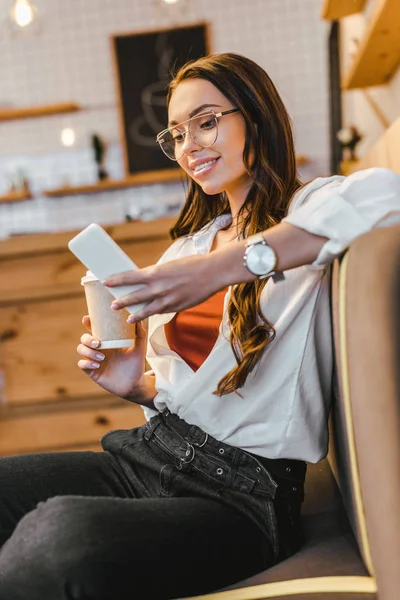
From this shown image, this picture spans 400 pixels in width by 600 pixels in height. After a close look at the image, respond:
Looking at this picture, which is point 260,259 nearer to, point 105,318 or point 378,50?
point 105,318

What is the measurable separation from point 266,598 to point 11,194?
11.7ft

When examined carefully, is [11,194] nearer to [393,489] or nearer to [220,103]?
[220,103]

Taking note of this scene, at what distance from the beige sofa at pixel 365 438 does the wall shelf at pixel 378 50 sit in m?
1.12

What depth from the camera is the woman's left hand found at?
98cm

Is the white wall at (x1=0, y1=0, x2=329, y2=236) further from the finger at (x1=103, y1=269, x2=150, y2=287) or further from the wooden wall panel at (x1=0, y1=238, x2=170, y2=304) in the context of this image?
the finger at (x1=103, y1=269, x2=150, y2=287)

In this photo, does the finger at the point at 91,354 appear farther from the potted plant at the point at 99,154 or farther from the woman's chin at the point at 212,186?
the potted plant at the point at 99,154

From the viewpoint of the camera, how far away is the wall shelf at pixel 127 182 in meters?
4.09

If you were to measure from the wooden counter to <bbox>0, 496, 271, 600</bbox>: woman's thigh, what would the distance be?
2.10 m

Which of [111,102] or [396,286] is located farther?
[111,102]

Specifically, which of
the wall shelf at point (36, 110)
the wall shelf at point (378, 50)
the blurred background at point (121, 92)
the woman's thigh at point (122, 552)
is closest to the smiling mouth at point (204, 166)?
the woman's thigh at point (122, 552)

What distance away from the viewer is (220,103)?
1356 mm

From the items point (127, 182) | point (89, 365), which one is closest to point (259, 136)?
point (89, 365)

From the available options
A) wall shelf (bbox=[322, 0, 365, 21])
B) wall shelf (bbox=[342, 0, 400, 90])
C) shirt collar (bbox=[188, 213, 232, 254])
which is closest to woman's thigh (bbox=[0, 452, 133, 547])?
shirt collar (bbox=[188, 213, 232, 254])

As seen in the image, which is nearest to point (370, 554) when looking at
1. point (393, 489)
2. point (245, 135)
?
point (393, 489)
